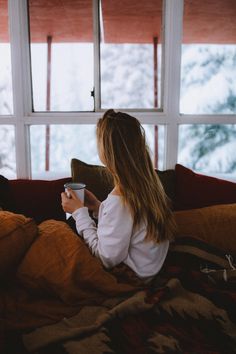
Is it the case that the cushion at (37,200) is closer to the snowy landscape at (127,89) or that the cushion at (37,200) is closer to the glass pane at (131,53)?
the snowy landscape at (127,89)

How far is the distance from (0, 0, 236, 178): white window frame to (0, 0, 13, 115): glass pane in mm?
146

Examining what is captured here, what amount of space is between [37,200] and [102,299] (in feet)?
2.57

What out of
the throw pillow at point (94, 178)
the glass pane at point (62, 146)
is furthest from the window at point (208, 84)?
the throw pillow at point (94, 178)

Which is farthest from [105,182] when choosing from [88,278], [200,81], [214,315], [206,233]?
[200,81]

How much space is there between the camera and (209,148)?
2348mm

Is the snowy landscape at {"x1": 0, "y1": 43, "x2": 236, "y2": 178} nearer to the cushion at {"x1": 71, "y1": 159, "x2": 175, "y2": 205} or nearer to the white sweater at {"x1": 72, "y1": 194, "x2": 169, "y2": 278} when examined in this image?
the cushion at {"x1": 71, "y1": 159, "x2": 175, "y2": 205}

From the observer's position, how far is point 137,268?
3.83 feet

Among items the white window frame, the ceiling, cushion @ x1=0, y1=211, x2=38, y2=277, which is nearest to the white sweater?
cushion @ x1=0, y1=211, x2=38, y2=277

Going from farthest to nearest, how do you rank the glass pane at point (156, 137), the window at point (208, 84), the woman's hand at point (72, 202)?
the glass pane at point (156, 137), the window at point (208, 84), the woman's hand at point (72, 202)

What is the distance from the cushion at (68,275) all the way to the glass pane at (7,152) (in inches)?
51.6

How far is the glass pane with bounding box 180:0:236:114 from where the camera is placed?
7.18 feet

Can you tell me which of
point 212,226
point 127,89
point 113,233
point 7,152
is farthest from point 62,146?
point 113,233

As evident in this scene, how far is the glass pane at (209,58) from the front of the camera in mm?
2188

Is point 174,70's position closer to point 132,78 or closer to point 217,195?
point 132,78
